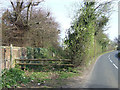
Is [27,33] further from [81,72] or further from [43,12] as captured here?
[81,72]

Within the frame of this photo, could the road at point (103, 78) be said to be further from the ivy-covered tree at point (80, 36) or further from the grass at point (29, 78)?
the ivy-covered tree at point (80, 36)

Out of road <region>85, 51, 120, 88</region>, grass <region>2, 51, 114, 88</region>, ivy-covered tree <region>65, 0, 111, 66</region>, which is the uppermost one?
ivy-covered tree <region>65, 0, 111, 66</region>

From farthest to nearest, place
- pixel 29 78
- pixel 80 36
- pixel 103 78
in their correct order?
pixel 80 36 → pixel 103 78 → pixel 29 78

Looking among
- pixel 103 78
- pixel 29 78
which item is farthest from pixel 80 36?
pixel 29 78

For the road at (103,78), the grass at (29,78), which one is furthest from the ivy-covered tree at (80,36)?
the road at (103,78)

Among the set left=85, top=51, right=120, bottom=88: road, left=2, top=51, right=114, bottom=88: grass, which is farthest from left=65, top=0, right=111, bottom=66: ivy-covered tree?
left=85, top=51, right=120, bottom=88: road

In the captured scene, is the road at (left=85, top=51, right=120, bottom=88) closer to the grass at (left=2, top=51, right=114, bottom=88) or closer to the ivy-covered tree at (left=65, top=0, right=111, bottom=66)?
the grass at (left=2, top=51, right=114, bottom=88)

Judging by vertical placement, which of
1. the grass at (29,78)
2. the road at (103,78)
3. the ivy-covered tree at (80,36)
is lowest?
the road at (103,78)

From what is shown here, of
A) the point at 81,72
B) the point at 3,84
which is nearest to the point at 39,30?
the point at 81,72

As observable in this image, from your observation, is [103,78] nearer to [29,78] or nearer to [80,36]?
Answer: [80,36]

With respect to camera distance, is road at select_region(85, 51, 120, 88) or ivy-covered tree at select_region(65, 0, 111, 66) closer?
road at select_region(85, 51, 120, 88)

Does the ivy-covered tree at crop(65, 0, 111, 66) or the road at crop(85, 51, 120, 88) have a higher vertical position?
the ivy-covered tree at crop(65, 0, 111, 66)

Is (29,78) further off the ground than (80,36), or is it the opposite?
(80,36)

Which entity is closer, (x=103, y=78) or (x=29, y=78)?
(x=29, y=78)
